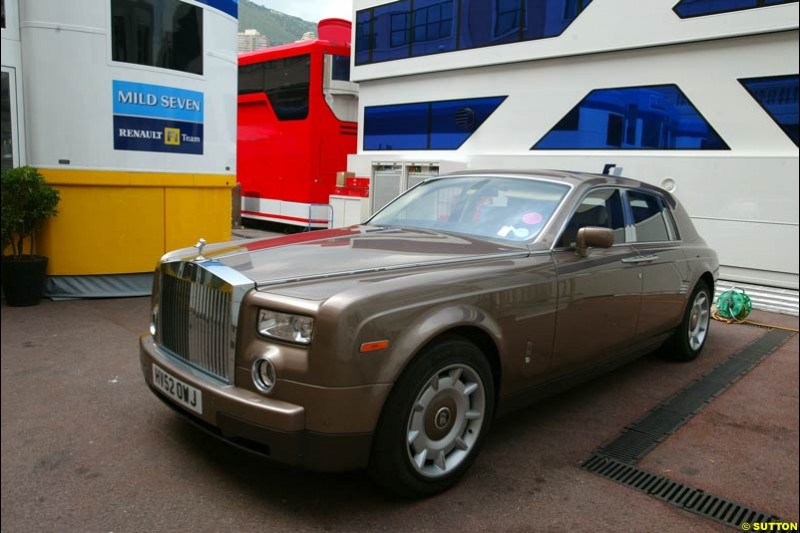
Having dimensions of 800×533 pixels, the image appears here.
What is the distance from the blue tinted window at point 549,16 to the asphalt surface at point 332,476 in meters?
7.69

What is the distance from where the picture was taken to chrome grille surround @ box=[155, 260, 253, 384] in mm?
2742

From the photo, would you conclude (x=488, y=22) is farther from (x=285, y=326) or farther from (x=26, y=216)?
(x=285, y=326)

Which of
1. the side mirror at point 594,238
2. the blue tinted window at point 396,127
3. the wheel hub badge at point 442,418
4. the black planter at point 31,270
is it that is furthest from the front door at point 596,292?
the blue tinted window at point 396,127

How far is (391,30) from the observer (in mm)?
14109

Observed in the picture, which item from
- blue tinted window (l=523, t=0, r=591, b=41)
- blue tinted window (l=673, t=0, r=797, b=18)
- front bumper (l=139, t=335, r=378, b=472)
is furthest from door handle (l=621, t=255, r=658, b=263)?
blue tinted window (l=523, t=0, r=591, b=41)

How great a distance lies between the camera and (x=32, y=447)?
2814 millimetres

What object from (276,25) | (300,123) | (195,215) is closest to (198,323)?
(276,25)

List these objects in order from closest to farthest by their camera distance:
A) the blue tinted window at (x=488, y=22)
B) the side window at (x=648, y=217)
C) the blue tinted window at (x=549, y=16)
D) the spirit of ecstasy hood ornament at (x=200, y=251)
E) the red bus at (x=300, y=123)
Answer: the spirit of ecstasy hood ornament at (x=200, y=251)
the side window at (x=648, y=217)
the blue tinted window at (x=549, y=16)
the blue tinted window at (x=488, y=22)
the red bus at (x=300, y=123)

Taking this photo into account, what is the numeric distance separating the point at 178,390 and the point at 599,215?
9.62 feet

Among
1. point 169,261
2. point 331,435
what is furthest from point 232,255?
point 331,435

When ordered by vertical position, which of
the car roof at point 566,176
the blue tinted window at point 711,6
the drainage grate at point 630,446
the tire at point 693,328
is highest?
the blue tinted window at point 711,6

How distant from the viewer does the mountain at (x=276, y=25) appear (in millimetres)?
2084

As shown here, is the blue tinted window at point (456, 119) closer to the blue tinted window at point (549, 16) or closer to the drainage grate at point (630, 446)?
the blue tinted window at point (549, 16)

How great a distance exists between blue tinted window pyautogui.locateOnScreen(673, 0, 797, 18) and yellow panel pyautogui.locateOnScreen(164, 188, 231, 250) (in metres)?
5.71
